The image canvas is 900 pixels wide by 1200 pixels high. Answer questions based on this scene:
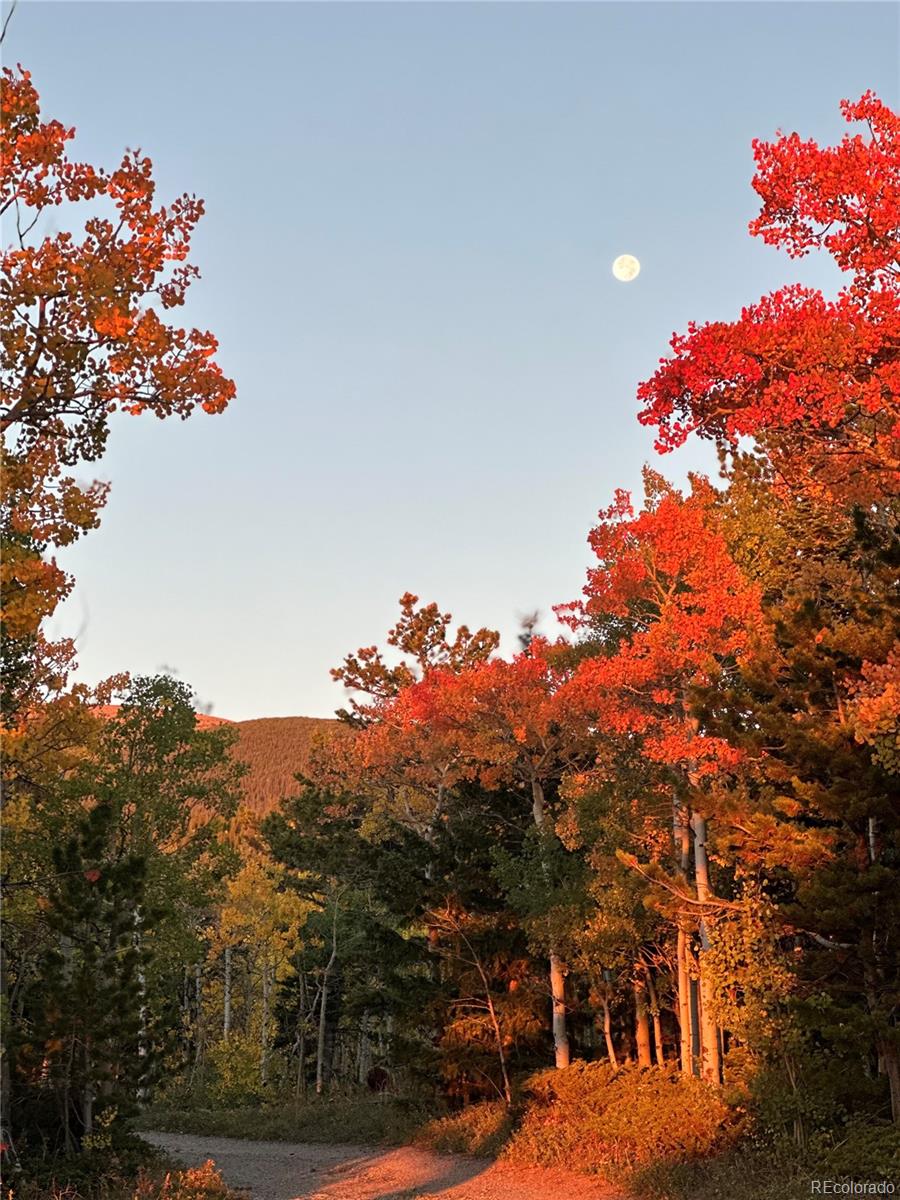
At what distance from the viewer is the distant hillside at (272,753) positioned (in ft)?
439

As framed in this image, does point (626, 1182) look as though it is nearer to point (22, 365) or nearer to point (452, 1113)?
point (452, 1113)

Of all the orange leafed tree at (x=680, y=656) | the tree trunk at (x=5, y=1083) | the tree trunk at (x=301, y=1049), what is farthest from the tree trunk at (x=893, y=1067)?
the tree trunk at (x=301, y=1049)

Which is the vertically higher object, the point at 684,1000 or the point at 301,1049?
the point at 684,1000

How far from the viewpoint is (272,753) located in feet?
540

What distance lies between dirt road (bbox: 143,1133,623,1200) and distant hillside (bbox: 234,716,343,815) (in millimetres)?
96003

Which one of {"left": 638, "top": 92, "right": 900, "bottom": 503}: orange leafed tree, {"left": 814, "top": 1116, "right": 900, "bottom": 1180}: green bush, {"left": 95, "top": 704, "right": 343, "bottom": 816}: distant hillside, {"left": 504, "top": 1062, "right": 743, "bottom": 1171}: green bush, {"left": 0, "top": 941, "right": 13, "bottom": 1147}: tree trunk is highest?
{"left": 95, "top": 704, "right": 343, "bottom": 816}: distant hillside

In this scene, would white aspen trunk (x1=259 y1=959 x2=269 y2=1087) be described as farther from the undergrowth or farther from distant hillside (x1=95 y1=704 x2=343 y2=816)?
distant hillside (x1=95 y1=704 x2=343 y2=816)

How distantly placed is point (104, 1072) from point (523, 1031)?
994cm

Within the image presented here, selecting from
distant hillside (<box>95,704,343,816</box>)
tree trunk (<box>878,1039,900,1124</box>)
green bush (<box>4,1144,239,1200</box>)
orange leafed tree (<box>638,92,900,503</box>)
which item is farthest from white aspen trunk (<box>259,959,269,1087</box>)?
distant hillside (<box>95,704,343,816</box>)

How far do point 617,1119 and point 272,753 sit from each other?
150m

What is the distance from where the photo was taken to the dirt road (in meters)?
17.2

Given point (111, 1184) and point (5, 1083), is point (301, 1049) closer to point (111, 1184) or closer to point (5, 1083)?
point (111, 1184)

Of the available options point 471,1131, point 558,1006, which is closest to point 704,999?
point 558,1006

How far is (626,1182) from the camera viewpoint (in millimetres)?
16438
